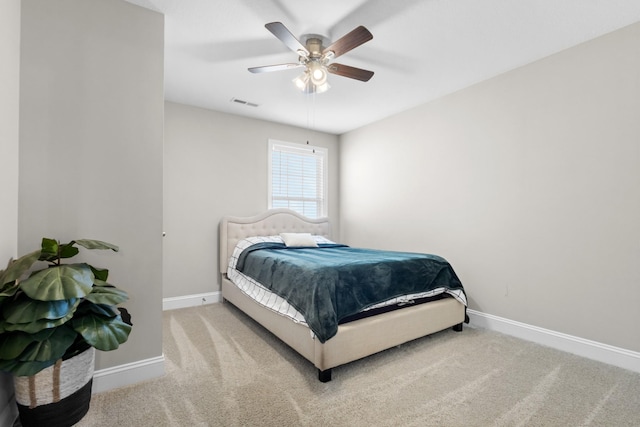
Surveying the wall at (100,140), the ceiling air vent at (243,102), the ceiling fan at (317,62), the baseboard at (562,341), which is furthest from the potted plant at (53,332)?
the baseboard at (562,341)

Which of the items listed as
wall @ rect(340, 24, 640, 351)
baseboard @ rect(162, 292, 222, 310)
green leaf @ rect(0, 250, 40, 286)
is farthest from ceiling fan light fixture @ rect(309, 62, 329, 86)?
baseboard @ rect(162, 292, 222, 310)

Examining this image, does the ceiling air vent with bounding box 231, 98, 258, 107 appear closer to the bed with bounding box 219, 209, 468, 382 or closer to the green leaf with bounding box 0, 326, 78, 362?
the bed with bounding box 219, 209, 468, 382

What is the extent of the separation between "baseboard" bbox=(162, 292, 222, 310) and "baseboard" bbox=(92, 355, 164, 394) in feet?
5.49

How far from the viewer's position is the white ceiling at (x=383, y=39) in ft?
6.83

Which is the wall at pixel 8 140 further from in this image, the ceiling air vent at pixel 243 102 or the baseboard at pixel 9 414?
the ceiling air vent at pixel 243 102

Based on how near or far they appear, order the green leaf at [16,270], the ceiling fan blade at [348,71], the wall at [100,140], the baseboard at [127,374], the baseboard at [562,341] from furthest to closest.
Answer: the ceiling fan blade at [348,71]
the baseboard at [562,341]
the baseboard at [127,374]
the wall at [100,140]
the green leaf at [16,270]

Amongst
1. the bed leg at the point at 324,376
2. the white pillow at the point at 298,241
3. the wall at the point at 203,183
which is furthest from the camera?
the white pillow at the point at 298,241

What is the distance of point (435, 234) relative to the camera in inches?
144

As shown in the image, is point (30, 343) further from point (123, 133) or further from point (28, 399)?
point (123, 133)

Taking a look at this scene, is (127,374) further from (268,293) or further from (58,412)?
(268,293)

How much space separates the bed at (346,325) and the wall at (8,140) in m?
1.64

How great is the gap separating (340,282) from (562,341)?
208 cm

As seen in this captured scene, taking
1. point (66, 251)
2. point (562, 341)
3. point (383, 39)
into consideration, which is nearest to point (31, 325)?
point (66, 251)

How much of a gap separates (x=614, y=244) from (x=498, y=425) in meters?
1.78
